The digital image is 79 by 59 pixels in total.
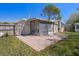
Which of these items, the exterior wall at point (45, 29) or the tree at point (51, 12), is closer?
the tree at point (51, 12)

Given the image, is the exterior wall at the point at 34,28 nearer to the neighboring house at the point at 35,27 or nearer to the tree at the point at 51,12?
the neighboring house at the point at 35,27

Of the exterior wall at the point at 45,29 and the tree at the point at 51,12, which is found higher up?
the tree at the point at 51,12

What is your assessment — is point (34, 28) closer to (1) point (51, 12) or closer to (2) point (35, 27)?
(2) point (35, 27)

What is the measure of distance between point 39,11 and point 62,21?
1.46ft

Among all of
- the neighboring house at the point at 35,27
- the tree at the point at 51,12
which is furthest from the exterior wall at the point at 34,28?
the tree at the point at 51,12

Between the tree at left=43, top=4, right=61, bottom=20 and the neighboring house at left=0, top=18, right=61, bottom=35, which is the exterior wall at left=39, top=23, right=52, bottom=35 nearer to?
the neighboring house at left=0, top=18, right=61, bottom=35

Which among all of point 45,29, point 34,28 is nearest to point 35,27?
point 34,28

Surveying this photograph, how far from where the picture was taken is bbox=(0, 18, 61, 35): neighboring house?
191 feet

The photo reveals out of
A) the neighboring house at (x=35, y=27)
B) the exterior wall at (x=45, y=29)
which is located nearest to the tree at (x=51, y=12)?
the neighboring house at (x=35, y=27)

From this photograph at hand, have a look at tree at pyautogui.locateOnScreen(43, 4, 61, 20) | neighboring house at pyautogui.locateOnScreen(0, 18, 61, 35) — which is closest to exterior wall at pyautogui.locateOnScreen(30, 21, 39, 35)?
neighboring house at pyautogui.locateOnScreen(0, 18, 61, 35)

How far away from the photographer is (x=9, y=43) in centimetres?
5822

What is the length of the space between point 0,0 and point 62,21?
1.17 metres

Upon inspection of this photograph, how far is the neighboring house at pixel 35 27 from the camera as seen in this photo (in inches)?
2292

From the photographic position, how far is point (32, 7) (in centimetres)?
5819
